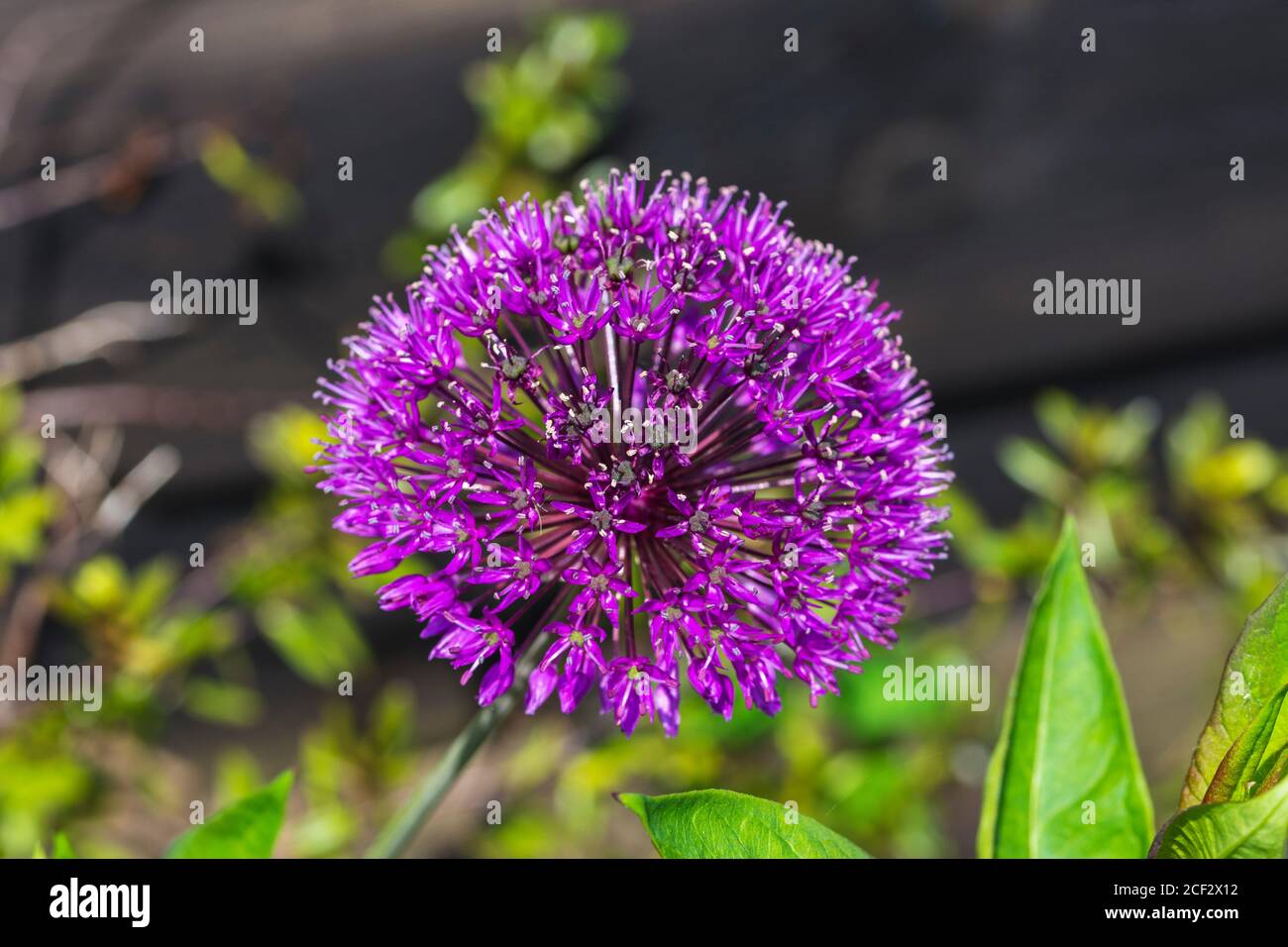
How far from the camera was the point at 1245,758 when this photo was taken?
29.4 inches

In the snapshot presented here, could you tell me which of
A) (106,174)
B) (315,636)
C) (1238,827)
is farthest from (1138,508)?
(106,174)

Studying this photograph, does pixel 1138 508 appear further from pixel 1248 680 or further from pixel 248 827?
pixel 248 827

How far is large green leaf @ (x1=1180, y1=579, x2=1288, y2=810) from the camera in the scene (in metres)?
0.72

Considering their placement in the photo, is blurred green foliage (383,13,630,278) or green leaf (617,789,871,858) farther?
blurred green foliage (383,13,630,278)

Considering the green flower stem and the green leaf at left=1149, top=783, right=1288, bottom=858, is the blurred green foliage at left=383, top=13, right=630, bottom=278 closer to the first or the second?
the green flower stem

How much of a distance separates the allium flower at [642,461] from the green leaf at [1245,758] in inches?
12.8

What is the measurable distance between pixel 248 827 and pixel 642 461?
564mm

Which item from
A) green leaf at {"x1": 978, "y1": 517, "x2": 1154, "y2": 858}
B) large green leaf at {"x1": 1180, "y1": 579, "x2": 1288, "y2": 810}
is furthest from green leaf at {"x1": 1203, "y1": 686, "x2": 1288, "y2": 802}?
green leaf at {"x1": 978, "y1": 517, "x2": 1154, "y2": 858}

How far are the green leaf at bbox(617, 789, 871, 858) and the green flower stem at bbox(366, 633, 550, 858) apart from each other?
225 mm

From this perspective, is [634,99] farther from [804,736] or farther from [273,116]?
[804,736]

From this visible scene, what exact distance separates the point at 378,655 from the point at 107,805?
0.62 meters

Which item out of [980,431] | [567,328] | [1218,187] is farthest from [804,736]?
[1218,187]

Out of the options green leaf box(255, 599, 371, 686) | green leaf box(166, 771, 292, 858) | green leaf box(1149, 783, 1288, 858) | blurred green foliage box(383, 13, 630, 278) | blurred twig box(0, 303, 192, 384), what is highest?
blurred green foliage box(383, 13, 630, 278)

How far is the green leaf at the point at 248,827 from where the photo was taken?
37.1 inches
